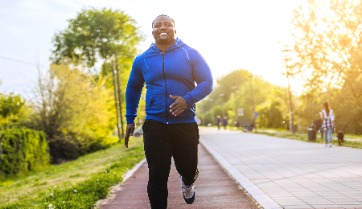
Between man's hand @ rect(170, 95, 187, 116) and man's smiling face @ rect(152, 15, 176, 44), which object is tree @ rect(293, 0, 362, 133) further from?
man's hand @ rect(170, 95, 187, 116)

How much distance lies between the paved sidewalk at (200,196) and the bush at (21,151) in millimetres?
11241

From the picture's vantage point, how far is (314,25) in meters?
25.9

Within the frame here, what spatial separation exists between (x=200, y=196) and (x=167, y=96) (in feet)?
10.5

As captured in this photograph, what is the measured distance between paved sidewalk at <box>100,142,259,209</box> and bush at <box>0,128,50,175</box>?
11.2 meters

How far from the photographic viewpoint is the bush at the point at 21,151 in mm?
20297

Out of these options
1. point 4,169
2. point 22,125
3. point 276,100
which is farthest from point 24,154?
point 276,100

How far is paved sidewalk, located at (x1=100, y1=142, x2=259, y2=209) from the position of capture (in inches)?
265

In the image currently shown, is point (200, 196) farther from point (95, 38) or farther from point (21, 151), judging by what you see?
point (95, 38)

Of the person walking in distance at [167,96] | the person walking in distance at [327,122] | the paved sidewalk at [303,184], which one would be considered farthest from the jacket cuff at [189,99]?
the person walking in distance at [327,122]

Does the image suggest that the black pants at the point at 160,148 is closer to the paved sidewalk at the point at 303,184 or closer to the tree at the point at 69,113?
the paved sidewalk at the point at 303,184

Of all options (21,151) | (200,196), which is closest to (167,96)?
(200,196)

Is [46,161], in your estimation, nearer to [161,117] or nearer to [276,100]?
[161,117]

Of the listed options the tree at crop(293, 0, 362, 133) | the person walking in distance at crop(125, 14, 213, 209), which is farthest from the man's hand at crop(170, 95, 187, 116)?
the tree at crop(293, 0, 362, 133)

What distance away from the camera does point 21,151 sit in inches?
871
